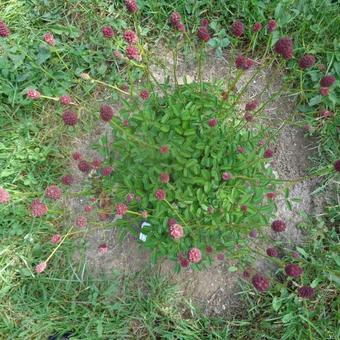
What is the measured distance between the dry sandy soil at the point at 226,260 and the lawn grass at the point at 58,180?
0.30ft

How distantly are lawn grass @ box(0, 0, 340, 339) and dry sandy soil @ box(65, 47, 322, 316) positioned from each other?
9cm

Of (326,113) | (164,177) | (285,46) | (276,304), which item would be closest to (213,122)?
(164,177)

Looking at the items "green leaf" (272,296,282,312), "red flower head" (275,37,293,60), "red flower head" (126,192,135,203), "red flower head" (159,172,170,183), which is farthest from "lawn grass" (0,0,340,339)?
"red flower head" (159,172,170,183)

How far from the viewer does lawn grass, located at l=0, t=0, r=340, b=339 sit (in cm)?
259

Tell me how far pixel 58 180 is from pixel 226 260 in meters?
1.29

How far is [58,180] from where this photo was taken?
288cm

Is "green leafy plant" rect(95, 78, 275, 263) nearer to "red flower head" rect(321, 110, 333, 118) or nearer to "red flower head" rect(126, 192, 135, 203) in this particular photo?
"red flower head" rect(126, 192, 135, 203)

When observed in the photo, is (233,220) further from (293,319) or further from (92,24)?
(92,24)

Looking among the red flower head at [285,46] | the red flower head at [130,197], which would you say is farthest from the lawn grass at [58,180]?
the red flower head at [130,197]

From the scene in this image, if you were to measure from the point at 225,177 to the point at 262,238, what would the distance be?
0.56m

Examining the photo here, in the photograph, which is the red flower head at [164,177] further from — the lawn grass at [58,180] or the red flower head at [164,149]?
the lawn grass at [58,180]

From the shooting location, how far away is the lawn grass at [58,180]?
259cm

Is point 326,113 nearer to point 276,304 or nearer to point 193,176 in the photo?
point 193,176

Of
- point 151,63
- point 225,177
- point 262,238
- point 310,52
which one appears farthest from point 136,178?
point 310,52
